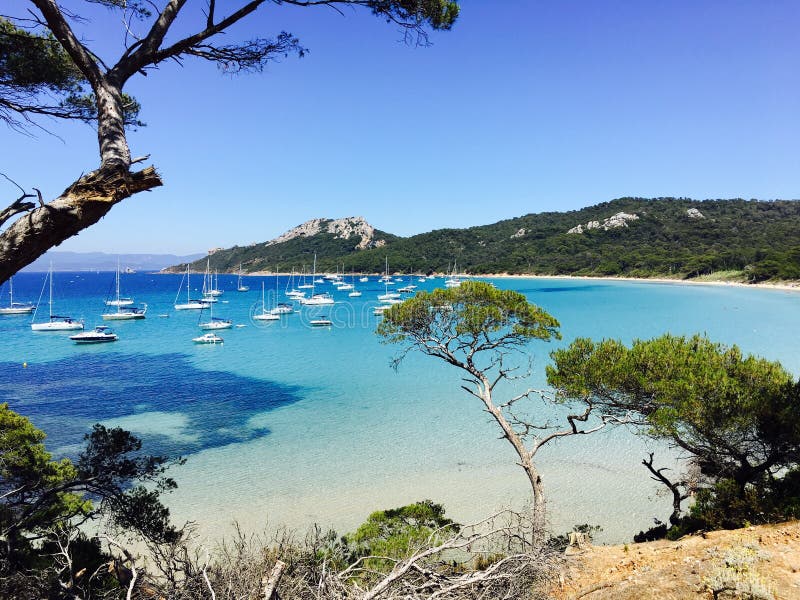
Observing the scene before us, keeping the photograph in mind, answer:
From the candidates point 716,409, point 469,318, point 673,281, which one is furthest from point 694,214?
point 469,318

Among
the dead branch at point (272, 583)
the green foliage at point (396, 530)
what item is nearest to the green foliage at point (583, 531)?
the green foliage at point (396, 530)

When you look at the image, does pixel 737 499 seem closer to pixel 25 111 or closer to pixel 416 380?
pixel 25 111

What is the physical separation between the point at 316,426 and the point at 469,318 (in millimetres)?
8646

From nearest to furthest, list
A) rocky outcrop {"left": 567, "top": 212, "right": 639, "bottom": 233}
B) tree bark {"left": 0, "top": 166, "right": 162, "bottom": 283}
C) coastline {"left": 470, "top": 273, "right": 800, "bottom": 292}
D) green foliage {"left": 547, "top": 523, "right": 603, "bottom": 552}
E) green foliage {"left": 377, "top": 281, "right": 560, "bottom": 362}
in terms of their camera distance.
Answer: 1. tree bark {"left": 0, "top": 166, "right": 162, "bottom": 283}
2. green foliage {"left": 547, "top": 523, "right": 603, "bottom": 552}
3. green foliage {"left": 377, "top": 281, "right": 560, "bottom": 362}
4. coastline {"left": 470, "top": 273, "right": 800, "bottom": 292}
5. rocky outcrop {"left": 567, "top": 212, "right": 639, "bottom": 233}

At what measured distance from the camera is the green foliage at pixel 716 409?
6609 millimetres

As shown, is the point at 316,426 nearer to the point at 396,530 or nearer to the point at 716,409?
the point at 396,530

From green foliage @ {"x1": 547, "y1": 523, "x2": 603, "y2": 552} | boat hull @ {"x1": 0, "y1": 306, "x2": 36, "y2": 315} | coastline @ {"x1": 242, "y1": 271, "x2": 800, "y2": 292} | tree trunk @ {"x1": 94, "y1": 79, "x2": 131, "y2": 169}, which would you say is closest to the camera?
tree trunk @ {"x1": 94, "y1": 79, "x2": 131, "y2": 169}

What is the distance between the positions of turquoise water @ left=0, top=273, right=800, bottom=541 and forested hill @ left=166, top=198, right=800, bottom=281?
53588 millimetres

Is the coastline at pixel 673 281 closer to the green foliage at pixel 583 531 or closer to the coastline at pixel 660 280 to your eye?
the coastline at pixel 660 280

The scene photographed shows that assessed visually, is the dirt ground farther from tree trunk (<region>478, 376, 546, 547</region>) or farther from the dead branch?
the dead branch

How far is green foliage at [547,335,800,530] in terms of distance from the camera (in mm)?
6609

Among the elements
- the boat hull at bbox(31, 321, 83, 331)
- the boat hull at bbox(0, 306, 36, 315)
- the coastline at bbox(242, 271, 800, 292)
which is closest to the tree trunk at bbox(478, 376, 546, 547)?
the boat hull at bbox(31, 321, 83, 331)

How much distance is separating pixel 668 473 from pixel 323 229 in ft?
542

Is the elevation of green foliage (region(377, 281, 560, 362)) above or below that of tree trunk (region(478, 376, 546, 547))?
above
